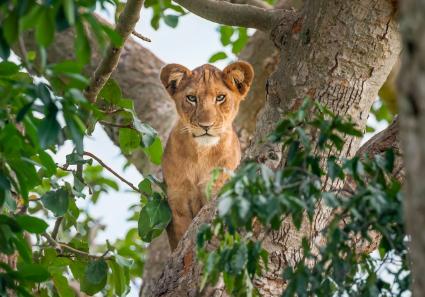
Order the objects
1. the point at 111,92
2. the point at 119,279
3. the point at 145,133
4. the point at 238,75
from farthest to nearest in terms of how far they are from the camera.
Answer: the point at 238,75, the point at 111,92, the point at 145,133, the point at 119,279

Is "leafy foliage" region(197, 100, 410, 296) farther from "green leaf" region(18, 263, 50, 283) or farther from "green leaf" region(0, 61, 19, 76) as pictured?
"green leaf" region(0, 61, 19, 76)

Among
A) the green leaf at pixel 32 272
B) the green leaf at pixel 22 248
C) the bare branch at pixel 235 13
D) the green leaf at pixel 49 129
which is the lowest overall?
the green leaf at pixel 32 272

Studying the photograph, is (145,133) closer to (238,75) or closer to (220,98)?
(220,98)

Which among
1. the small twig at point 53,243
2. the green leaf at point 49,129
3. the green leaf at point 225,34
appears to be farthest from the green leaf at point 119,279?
the green leaf at point 225,34

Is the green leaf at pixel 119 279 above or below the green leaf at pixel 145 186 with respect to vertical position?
below

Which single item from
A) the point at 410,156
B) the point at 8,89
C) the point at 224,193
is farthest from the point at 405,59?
the point at 8,89

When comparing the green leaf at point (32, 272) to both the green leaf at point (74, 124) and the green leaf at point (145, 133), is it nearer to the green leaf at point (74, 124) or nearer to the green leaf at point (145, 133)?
the green leaf at point (74, 124)

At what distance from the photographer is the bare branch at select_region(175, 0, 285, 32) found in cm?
471

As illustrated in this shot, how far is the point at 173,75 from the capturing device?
6738mm

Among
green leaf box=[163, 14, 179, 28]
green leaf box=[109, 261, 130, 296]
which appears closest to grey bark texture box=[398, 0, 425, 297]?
green leaf box=[109, 261, 130, 296]

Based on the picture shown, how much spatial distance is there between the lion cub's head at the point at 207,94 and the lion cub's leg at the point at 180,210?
0.44 metres

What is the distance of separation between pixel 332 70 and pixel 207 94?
2.39 meters

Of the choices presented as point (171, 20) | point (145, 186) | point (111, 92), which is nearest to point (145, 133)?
point (111, 92)

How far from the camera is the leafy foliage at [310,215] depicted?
276 centimetres
